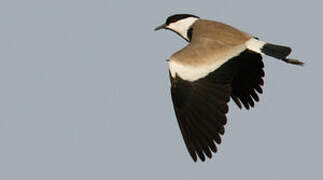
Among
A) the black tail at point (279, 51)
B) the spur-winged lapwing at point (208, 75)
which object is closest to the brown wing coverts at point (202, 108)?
the spur-winged lapwing at point (208, 75)

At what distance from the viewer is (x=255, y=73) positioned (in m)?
10.4

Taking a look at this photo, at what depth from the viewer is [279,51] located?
31.4 ft

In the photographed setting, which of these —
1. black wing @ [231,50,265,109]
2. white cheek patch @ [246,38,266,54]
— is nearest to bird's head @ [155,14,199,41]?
black wing @ [231,50,265,109]

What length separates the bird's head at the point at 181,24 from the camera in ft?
36.0

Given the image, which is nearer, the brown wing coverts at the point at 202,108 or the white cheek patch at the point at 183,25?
the brown wing coverts at the point at 202,108

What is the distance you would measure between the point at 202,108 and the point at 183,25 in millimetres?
2381

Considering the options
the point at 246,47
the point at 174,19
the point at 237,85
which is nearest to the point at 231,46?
the point at 246,47

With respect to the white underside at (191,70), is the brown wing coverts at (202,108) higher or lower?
lower

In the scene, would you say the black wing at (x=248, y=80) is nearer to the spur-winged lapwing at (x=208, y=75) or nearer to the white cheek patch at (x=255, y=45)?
the spur-winged lapwing at (x=208, y=75)

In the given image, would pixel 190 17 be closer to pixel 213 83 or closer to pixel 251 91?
pixel 251 91

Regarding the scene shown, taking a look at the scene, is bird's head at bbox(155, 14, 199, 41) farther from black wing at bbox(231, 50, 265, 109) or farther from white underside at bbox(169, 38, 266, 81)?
white underside at bbox(169, 38, 266, 81)

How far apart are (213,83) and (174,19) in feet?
7.99

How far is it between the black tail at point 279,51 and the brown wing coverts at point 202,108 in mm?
646

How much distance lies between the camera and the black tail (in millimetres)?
9492
